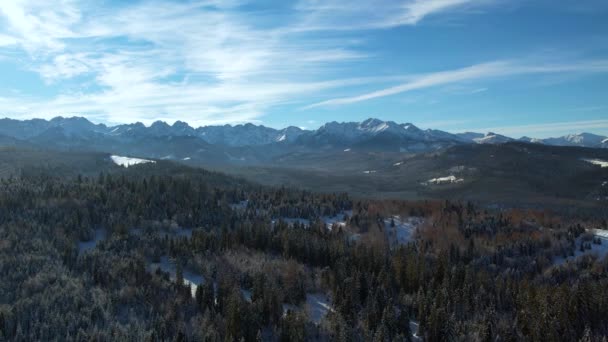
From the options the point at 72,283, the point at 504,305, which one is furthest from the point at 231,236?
the point at 504,305

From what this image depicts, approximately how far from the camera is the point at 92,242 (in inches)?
898

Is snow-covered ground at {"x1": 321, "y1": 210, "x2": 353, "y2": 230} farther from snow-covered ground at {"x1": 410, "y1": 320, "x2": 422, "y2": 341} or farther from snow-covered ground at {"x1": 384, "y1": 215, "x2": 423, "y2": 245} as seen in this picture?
snow-covered ground at {"x1": 410, "y1": 320, "x2": 422, "y2": 341}

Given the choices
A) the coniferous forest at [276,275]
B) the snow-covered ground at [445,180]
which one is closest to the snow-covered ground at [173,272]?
the coniferous forest at [276,275]

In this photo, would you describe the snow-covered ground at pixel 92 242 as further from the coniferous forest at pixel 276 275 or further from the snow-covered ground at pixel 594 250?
the snow-covered ground at pixel 594 250

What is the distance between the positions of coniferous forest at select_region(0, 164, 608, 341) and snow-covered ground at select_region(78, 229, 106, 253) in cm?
14

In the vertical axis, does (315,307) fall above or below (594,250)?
above

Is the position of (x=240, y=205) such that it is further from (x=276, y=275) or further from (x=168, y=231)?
(x=276, y=275)

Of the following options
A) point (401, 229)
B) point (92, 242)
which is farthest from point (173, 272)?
point (401, 229)

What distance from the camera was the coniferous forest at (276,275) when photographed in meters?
12.7

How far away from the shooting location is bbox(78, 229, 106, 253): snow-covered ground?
21342 millimetres

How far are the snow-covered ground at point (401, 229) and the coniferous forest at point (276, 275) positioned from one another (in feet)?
0.68

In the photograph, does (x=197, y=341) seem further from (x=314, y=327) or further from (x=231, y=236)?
(x=231, y=236)

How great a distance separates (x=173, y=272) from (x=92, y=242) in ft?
22.5

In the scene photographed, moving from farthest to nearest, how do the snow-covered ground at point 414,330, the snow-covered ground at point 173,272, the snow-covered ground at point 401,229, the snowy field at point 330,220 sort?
the snowy field at point 330,220, the snow-covered ground at point 401,229, the snow-covered ground at point 173,272, the snow-covered ground at point 414,330
